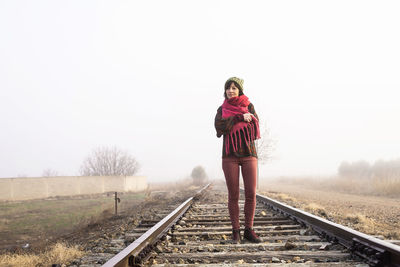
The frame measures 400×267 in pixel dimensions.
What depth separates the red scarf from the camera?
3.20m

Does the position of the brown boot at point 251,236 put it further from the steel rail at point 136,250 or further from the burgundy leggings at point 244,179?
the steel rail at point 136,250

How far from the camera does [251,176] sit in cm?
315

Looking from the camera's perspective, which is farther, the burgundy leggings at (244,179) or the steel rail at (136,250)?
the burgundy leggings at (244,179)

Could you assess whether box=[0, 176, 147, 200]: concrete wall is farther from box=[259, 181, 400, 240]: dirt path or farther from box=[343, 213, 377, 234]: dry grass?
box=[343, 213, 377, 234]: dry grass

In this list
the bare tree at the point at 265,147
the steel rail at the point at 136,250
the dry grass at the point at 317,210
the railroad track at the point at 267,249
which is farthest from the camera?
the bare tree at the point at 265,147

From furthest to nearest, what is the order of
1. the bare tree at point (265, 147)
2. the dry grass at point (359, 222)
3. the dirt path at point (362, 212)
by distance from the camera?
the bare tree at point (265, 147), the dry grass at point (359, 222), the dirt path at point (362, 212)

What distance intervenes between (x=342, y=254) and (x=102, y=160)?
184 ft

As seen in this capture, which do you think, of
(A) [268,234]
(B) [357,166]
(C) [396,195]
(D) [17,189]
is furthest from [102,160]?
(A) [268,234]

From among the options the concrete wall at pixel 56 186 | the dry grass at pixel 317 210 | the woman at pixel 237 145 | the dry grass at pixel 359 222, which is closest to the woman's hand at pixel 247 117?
the woman at pixel 237 145

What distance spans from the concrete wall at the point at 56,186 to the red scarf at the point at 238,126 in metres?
24.6

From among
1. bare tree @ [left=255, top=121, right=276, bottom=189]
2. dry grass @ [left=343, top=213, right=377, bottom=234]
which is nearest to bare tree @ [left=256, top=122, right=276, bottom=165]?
bare tree @ [left=255, top=121, right=276, bottom=189]

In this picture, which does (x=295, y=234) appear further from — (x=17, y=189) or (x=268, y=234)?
(x=17, y=189)

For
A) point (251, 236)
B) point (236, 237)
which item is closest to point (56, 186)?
point (236, 237)

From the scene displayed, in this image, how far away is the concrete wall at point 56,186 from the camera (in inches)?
918
